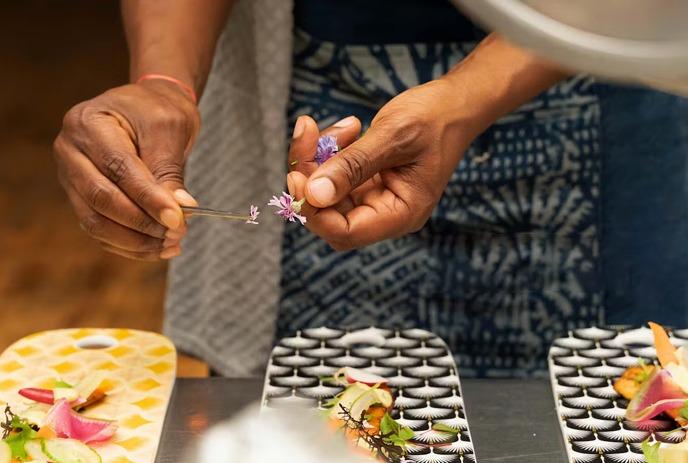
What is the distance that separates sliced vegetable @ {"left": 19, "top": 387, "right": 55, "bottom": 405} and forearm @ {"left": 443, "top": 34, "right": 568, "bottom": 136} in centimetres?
64

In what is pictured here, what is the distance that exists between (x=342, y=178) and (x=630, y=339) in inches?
22.1

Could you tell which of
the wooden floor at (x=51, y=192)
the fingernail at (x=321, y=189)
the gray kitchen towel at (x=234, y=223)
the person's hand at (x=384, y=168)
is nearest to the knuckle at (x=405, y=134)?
the person's hand at (x=384, y=168)

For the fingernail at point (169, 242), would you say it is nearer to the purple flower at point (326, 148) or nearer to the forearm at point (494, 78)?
the purple flower at point (326, 148)

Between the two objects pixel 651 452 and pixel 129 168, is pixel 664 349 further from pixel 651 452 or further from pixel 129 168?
pixel 129 168

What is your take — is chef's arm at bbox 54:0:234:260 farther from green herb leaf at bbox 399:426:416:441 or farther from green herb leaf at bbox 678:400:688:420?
green herb leaf at bbox 678:400:688:420

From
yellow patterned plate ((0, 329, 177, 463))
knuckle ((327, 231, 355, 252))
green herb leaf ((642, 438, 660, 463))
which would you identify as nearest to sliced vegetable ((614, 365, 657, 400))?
green herb leaf ((642, 438, 660, 463))

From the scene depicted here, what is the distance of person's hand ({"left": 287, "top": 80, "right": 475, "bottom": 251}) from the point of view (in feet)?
4.36

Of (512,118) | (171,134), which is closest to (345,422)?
(171,134)

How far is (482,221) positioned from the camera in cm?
180

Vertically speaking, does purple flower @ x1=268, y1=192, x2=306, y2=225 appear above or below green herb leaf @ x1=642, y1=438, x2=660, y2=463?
above

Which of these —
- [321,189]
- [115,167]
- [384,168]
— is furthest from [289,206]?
[115,167]

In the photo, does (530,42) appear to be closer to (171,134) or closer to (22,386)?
(171,134)

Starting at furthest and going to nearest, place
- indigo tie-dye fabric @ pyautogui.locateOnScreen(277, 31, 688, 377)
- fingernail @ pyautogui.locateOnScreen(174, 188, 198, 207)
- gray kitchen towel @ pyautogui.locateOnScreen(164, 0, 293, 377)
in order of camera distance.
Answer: gray kitchen towel @ pyautogui.locateOnScreen(164, 0, 293, 377) < indigo tie-dye fabric @ pyautogui.locateOnScreen(277, 31, 688, 377) < fingernail @ pyautogui.locateOnScreen(174, 188, 198, 207)

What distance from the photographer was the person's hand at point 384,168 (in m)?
1.33
